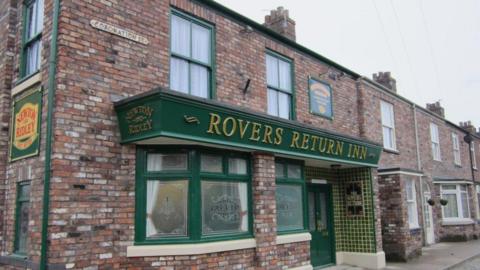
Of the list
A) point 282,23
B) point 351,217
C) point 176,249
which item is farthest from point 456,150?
point 176,249

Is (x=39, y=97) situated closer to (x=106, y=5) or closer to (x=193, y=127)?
(x=106, y=5)

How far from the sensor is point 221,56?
934 cm

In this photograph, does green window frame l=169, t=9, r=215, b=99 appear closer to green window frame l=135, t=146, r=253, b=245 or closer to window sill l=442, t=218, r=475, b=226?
green window frame l=135, t=146, r=253, b=245

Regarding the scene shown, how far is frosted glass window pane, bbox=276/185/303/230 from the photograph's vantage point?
32.8ft

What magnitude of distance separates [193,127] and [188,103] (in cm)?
44

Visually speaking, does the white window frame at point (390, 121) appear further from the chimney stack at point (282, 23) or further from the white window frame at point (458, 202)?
the white window frame at point (458, 202)

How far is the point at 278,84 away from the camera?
11016 millimetres

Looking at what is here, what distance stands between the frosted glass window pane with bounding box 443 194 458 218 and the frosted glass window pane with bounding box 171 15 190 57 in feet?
54.2

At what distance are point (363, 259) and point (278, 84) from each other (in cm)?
562

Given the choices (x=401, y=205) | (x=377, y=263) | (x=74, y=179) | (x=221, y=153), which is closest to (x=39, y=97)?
(x=74, y=179)

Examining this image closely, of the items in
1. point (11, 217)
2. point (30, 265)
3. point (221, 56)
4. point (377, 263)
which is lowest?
point (377, 263)

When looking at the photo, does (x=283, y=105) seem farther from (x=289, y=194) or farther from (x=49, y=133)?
(x=49, y=133)

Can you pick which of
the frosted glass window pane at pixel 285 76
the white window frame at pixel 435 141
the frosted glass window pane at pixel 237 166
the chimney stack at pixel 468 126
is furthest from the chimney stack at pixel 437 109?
the frosted glass window pane at pixel 237 166

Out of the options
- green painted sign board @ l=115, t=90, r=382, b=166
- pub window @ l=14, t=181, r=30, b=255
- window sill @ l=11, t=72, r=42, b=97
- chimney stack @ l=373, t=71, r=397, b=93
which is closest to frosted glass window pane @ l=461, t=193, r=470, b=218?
chimney stack @ l=373, t=71, r=397, b=93
